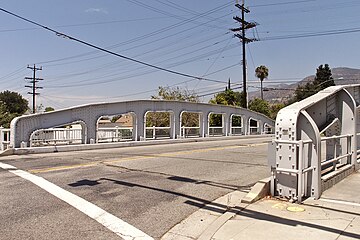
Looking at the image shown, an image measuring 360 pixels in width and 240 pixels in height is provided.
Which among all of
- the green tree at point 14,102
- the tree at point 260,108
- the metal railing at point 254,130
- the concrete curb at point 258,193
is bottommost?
the concrete curb at point 258,193

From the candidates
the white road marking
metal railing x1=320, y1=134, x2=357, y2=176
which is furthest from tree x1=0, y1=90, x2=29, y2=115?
metal railing x1=320, y1=134, x2=357, y2=176

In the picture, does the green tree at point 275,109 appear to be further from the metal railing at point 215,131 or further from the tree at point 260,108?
the metal railing at point 215,131

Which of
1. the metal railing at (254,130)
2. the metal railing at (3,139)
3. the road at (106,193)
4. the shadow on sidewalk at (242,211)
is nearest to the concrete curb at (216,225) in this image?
the shadow on sidewalk at (242,211)

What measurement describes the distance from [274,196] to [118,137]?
15.6 metres

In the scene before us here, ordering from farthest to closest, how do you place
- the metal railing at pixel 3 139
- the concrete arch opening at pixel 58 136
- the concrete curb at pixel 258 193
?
the concrete arch opening at pixel 58 136 → the metal railing at pixel 3 139 → the concrete curb at pixel 258 193

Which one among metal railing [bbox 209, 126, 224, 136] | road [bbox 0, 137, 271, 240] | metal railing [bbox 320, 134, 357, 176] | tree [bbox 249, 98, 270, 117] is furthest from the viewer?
tree [bbox 249, 98, 270, 117]

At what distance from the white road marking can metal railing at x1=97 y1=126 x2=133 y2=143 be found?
11.5 meters

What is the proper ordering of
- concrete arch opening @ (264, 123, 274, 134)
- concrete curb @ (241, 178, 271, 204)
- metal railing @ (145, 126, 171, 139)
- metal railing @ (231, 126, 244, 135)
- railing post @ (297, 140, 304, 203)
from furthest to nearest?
concrete arch opening @ (264, 123, 274, 134)
metal railing @ (231, 126, 244, 135)
metal railing @ (145, 126, 171, 139)
concrete curb @ (241, 178, 271, 204)
railing post @ (297, 140, 304, 203)

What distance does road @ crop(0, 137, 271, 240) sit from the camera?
5.10 m

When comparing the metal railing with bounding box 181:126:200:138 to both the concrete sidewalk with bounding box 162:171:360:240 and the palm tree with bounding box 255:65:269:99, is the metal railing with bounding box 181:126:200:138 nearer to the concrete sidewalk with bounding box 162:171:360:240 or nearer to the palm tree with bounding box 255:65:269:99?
the concrete sidewalk with bounding box 162:171:360:240

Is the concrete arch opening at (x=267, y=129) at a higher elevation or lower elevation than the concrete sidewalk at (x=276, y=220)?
higher

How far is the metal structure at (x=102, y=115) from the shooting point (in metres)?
15.8

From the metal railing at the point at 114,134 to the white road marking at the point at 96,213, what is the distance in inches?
454

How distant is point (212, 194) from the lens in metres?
7.30
